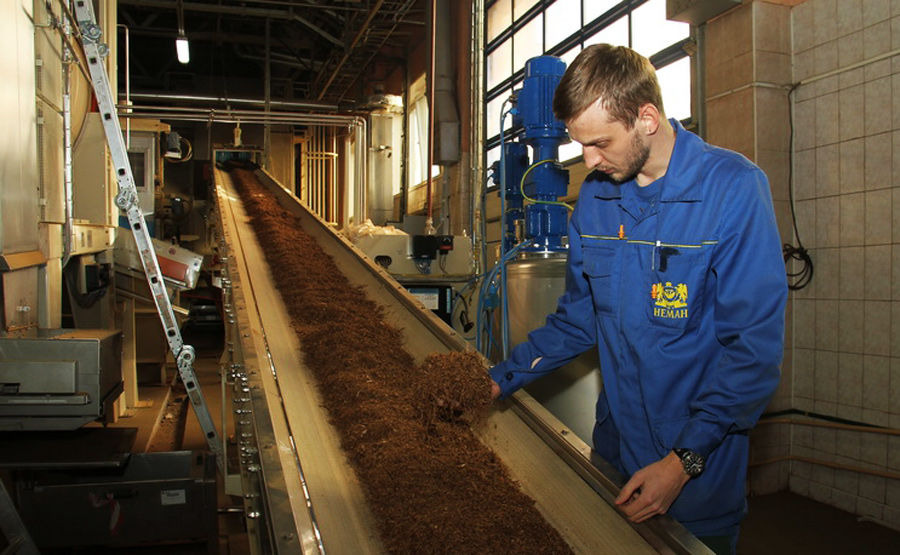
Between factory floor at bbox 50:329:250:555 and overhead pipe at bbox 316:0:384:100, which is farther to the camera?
overhead pipe at bbox 316:0:384:100

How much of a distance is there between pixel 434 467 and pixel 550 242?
160 centimetres

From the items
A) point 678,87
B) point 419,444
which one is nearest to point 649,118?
point 419,444

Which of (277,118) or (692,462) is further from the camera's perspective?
(277,118)

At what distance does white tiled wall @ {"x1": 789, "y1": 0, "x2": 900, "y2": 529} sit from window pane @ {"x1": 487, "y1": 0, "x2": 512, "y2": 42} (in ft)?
13.9

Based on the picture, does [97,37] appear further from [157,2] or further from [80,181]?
→ [157,2]

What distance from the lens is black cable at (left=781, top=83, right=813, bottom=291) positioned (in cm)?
355

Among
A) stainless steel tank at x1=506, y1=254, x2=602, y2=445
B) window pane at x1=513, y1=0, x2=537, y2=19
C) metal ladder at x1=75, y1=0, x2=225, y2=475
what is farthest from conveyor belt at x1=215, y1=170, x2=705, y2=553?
window pane at x1=513, y1=0, x2=537, y2=19

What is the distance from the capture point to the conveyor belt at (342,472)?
122 centimetres

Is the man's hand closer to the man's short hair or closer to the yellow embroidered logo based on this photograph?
the yellow embroidered logo

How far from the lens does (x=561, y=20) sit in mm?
6039

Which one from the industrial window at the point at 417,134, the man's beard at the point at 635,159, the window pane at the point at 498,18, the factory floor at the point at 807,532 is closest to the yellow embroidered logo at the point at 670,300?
the man's beard at the point at 635,159

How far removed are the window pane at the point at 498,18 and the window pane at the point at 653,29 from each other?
2.69 m

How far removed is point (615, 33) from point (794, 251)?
2.39 m

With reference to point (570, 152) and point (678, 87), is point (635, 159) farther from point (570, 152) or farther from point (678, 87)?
point (570, 152)
